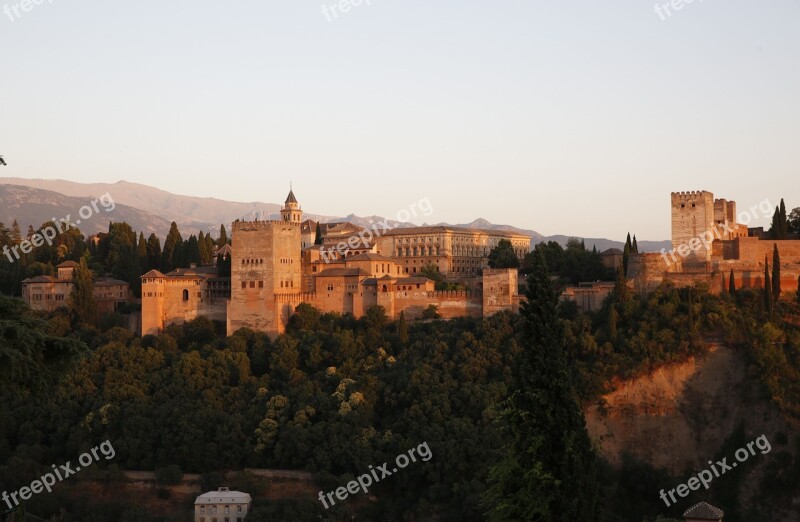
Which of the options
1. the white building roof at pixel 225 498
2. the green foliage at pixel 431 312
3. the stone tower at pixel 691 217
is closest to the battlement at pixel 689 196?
the stone tower at pixel 691 217

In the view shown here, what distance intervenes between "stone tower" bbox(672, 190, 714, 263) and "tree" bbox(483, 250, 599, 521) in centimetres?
3000

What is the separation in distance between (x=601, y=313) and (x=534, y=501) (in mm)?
27160

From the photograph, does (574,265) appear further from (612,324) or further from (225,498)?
(225,498)

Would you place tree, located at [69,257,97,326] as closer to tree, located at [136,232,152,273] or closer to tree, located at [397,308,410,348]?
tree, located at [136,232,152,273]

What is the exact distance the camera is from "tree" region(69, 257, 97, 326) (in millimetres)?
47094

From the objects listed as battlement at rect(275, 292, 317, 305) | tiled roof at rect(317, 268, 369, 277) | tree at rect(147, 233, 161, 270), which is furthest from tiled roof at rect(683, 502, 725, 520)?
tree at rect(147, 233, 161, 270)

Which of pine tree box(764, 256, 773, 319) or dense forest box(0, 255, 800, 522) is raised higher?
pine tree box(764, 256, 773, 319)

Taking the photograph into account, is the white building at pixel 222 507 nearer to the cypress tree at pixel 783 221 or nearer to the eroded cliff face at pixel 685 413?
the eroded cliff face at pixel 685 413

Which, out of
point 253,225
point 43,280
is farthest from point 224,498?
point 43,280

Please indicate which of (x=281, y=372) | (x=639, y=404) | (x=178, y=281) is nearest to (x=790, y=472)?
(x=639, y=404)

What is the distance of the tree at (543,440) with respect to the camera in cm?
1517

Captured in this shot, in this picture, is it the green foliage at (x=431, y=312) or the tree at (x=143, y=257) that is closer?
the green foliage at (x=431, y=312)

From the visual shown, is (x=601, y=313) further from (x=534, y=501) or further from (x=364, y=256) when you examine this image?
(x=534, y=501)

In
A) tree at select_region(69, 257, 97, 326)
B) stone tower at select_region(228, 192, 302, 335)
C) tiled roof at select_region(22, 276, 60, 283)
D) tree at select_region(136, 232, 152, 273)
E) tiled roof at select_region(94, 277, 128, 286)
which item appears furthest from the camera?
tree at select_region(136, 232, 152, 273)
